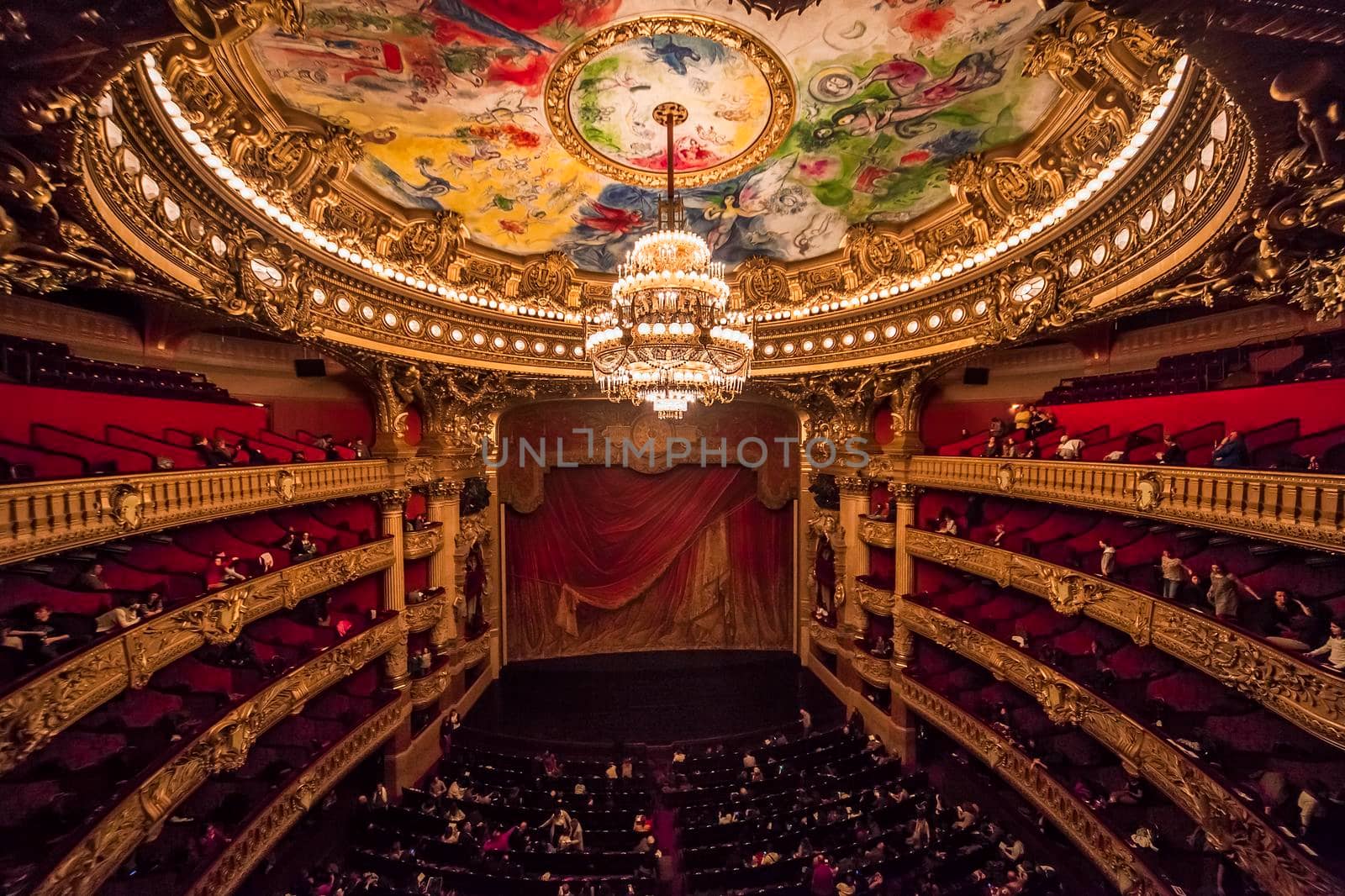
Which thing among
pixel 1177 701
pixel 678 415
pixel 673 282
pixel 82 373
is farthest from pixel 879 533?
pixel 82 373

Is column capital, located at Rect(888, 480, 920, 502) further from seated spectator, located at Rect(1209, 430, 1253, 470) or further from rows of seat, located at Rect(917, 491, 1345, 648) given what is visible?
seated spectator, located at Rect(1209, 430, 1253, 470)

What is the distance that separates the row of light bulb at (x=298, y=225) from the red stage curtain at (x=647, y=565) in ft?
16.5

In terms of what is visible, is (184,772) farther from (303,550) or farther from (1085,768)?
(1085,768)

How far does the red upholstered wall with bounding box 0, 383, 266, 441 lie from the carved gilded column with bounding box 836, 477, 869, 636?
12195 millimetres

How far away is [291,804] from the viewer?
730 cm

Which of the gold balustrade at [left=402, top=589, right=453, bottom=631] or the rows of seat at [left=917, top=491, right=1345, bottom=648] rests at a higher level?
the rows of seat at [left=917, top=491, right=1345, bottom=648]

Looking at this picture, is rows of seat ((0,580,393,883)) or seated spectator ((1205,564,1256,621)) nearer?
rows of seat ((0,580,393,883))

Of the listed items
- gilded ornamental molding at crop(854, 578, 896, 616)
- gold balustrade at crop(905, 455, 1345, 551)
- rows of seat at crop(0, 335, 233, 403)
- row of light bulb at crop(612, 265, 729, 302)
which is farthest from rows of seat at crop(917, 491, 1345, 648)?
rows of seat at crop(0, 335, 233, 403)

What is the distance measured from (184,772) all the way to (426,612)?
17.2 feet

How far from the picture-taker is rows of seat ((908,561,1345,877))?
17.6ft

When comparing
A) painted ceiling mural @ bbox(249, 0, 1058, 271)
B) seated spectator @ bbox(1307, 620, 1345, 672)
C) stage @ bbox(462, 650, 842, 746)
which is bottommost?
stage @ bbox(462, 650, 842, 746)

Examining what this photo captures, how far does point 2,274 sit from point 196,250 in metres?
2.19

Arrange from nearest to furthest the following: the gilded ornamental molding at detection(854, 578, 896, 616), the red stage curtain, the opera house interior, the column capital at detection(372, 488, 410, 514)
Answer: the opera house interior, the column capital at detection(372, 488, 410, 514), the gilded ornamental molding at detection(854, 578, 896, 616), the red stage curtain

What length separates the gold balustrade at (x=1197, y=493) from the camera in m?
4.54
